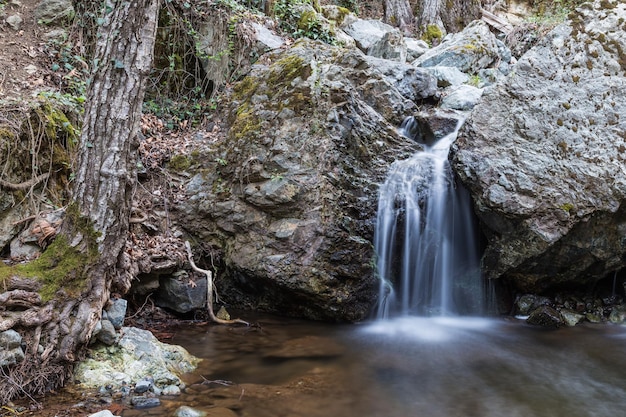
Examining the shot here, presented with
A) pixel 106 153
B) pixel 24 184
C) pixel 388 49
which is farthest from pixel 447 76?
pixel 24 184

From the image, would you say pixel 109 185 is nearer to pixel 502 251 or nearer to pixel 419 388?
pixel 419 388

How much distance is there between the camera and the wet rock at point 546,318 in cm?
571

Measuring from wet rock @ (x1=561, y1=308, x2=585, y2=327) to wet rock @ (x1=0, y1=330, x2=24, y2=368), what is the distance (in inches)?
238

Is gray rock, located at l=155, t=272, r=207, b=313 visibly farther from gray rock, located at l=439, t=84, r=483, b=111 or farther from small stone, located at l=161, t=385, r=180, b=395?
gray rock, located at l=439, t=84, r=483, b=111

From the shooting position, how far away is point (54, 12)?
6844mm

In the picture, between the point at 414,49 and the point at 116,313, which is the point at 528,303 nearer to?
the point at 116,313

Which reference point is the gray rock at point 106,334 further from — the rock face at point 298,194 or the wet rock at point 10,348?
the rock face at point 298,194

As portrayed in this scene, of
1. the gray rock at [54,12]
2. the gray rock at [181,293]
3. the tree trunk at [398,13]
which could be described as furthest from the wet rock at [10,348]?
the tree trunk at [398,13]

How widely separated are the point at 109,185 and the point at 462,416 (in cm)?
348

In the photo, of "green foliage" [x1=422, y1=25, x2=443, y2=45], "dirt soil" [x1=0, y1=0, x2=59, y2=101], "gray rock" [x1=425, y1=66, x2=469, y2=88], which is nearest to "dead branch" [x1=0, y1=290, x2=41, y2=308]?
"dirt soil" [x1=0, y1=0, x2=59, y2=101]

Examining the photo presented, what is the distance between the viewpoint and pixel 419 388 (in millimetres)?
3951

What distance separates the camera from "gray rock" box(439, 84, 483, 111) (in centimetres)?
813

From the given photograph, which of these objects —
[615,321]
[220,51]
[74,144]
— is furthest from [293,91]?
[615,321]

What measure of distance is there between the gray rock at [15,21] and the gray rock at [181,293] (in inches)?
171
